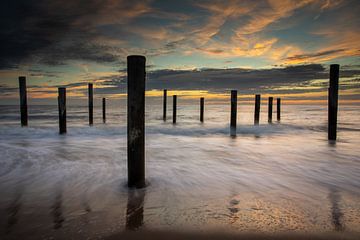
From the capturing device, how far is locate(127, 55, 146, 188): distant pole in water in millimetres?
3377

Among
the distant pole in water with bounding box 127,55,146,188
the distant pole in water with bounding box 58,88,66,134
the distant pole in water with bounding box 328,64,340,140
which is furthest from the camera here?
the distant pole in water with bounding box 58,88,66,134

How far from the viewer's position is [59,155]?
626cm

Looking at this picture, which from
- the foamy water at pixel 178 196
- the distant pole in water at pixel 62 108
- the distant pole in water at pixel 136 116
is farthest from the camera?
the distant pole in water at pixel 62 108

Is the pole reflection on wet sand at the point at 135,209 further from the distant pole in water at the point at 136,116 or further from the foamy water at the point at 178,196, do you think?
the distant pole in water at the point at 136,116

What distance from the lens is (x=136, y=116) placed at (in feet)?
11.3

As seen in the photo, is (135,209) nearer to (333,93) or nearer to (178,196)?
(178,196)

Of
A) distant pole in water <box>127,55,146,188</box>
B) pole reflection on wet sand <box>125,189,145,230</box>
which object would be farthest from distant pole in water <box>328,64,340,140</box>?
pole reflection on wet sand <box>125,189,145,230</box>

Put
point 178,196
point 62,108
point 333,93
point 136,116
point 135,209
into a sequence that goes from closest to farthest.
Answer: point 135,209, point 178,196, point 136,116, point 333,93, point 62,108

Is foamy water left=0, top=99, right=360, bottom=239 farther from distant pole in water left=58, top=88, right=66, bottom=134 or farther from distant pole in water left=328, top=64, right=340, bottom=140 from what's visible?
distant pole in water left=58, top=88, right=66, bottom=134

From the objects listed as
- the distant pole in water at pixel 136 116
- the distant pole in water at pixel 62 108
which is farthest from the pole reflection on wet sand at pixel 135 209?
the distant pole in water at pixel 62 108

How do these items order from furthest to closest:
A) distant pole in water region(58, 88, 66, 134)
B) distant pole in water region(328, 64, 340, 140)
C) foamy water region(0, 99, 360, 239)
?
distant pole in water region(58, 88, 66, 134) → distant pole in water region(328, 64, 340, 140) → foamy water region(0, 99, 360, 239)

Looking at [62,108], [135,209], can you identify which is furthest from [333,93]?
[62,108]

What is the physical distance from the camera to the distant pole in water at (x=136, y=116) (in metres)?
3.38

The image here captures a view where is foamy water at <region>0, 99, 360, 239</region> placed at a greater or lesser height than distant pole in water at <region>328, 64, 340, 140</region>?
lesser
